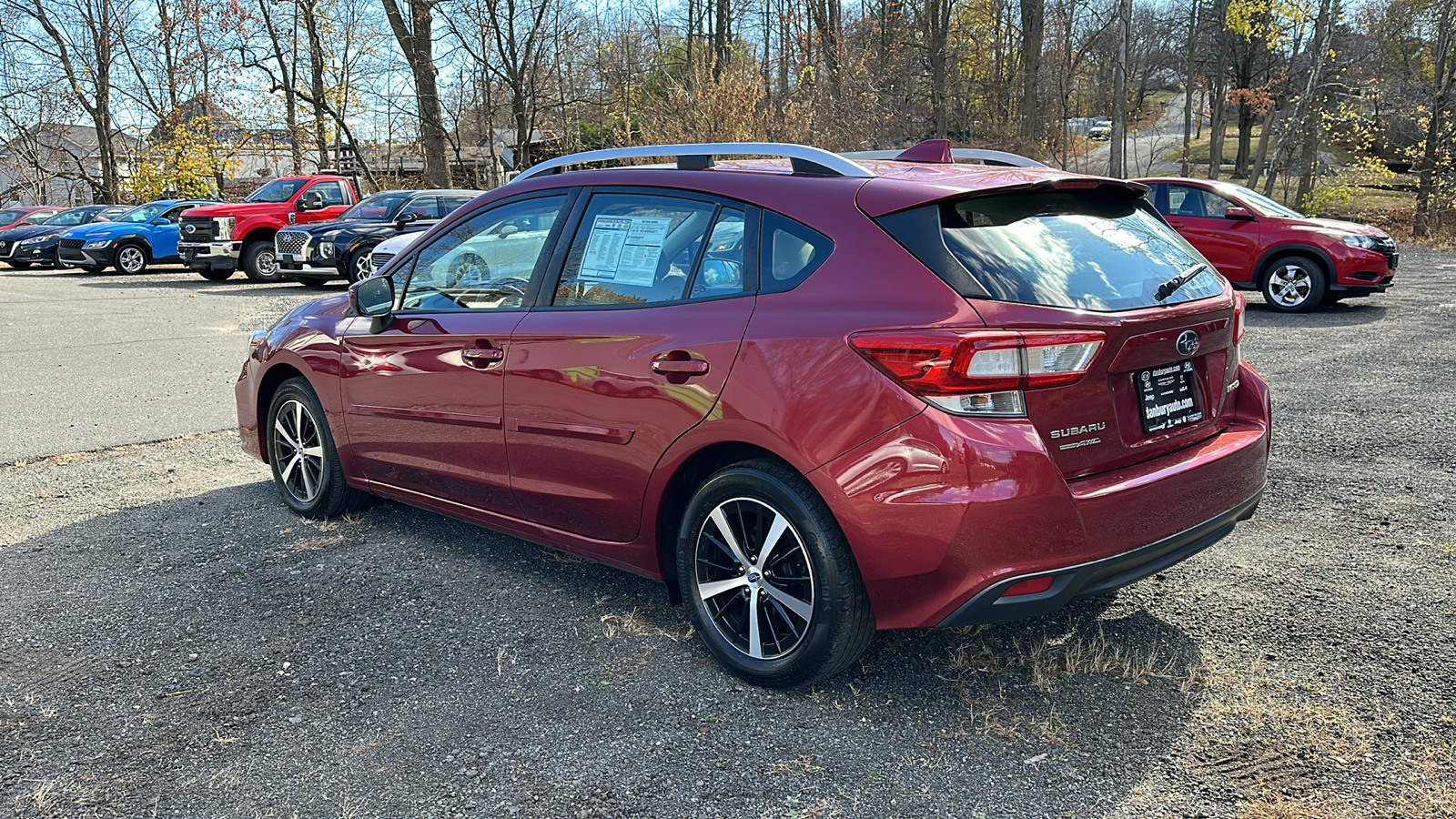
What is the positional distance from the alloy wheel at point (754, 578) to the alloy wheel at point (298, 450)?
2.52 m

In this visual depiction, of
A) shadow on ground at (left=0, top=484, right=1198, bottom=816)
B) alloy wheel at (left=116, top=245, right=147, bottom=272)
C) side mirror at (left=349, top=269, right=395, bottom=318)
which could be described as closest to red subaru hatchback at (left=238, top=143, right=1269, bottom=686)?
shadow on ground at (left=0, top=484, right=1198, bottom=816)

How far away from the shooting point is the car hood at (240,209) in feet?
66.6

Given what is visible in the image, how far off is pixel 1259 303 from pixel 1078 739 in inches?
510

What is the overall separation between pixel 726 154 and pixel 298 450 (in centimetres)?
277

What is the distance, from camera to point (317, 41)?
32.0 meters

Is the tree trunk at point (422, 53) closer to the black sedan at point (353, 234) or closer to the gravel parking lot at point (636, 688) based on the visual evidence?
the black sedan at point (353, 234)

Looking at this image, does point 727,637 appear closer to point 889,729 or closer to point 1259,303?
point 889,729

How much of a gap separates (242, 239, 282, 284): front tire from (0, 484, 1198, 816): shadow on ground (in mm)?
17669

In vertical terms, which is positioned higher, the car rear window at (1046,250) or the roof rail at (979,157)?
Result: the roof rail at (979,157)

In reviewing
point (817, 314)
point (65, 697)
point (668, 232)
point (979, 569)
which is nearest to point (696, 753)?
point (979, 569)

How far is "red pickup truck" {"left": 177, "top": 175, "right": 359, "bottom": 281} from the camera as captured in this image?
2019 cm

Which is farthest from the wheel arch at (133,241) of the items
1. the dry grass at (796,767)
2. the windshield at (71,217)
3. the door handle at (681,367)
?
the dry grass at (796,767)

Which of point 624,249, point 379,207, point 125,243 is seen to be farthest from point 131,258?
point 624,249

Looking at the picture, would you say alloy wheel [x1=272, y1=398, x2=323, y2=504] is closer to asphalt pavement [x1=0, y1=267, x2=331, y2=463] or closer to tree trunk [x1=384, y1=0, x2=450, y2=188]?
asphalt pavement [x1=0, y1=267, x2=331, y2=463]
